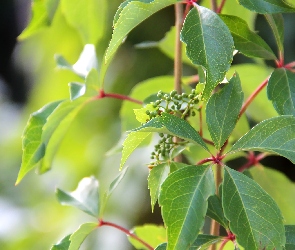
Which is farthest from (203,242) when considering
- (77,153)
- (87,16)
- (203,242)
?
(77,153)

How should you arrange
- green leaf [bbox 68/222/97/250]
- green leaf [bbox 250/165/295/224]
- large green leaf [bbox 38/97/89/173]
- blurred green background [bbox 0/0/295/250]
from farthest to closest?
blurred green background [bbox 0/0/295/250], green leaf [bbox 250/165/295/224], large green leaf [bbox 38/97/89/173], green leaf [bbox 68/222/97/250]

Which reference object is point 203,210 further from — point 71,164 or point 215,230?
point 71,164

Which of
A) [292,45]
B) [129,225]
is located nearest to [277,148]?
[129,225]

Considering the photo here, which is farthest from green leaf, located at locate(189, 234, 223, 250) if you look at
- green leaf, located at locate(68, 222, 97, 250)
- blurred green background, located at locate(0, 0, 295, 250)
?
blurred green background, located at locate(0, 0, 295, 250)

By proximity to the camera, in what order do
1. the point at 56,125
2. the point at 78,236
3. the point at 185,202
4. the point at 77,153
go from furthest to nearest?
the point at 77,153 < the point at 56,125 < the point at 78,236 < the point at 185,202

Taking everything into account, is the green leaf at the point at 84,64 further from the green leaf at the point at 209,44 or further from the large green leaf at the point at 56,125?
the green leaf at the point at 209,44

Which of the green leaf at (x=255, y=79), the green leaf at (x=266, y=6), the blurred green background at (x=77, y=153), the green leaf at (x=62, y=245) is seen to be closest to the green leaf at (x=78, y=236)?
the green leaf at (x=62, y=245)

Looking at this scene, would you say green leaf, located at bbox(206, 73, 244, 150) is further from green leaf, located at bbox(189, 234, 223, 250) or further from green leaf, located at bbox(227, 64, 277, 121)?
green leaf, located at bbox(227, 64, 277, 121)

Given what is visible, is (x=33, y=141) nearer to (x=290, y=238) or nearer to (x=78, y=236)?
(x=78, y=236)
